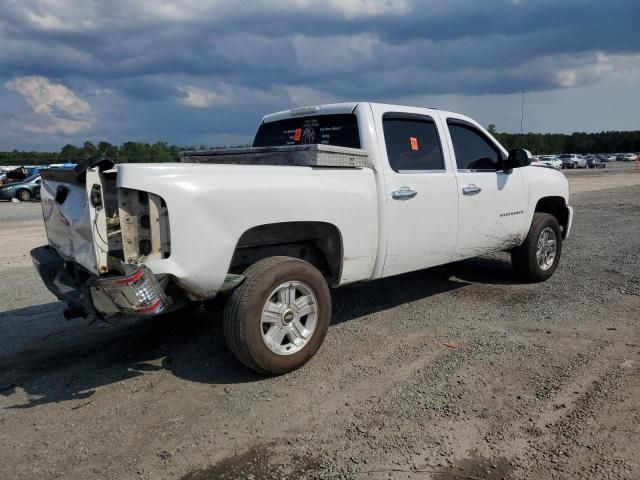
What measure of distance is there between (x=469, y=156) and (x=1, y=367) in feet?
15.6

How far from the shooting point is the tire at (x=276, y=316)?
3.78 m

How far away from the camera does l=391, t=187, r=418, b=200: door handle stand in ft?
15.5

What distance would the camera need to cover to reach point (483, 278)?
22.9 ft

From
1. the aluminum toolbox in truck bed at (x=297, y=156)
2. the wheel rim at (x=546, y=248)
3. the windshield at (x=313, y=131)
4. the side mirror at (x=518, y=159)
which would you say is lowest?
the wheel rim at (x=546, y=248)

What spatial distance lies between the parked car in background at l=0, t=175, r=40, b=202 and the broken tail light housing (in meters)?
23.8

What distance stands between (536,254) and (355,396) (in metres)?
3.78

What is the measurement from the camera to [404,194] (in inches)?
188

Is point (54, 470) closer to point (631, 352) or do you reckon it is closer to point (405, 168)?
point (405, 168)

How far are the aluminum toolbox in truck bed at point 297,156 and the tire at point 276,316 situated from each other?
832 millimetres

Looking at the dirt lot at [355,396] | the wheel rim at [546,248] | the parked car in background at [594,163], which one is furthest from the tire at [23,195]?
the parked car in background at [594,163]

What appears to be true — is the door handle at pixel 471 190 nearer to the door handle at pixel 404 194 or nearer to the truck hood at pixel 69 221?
the door handle at pixel 404 194

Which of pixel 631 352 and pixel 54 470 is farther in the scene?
pixel 631 352

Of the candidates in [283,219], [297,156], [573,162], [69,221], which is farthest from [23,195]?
[573,162]

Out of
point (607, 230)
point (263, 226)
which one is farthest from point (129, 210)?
point (607, 230)
